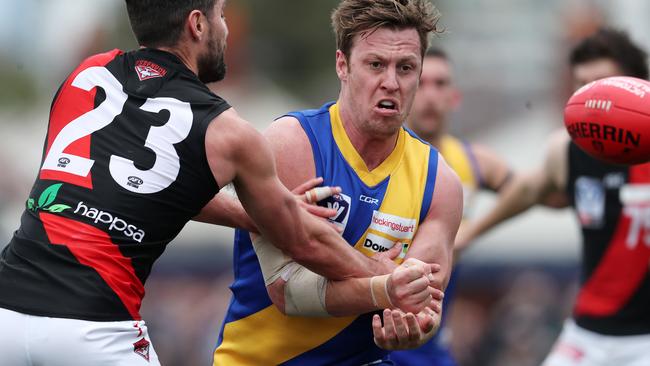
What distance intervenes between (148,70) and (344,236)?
50.1 inches

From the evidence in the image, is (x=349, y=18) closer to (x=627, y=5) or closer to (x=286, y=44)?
(x=627, y=5)

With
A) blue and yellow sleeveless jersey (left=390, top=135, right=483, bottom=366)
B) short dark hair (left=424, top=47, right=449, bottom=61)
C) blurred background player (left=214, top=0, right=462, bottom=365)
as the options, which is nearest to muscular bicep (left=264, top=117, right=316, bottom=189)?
blurred background player (left=214, top=0, right=462, bottom=365)

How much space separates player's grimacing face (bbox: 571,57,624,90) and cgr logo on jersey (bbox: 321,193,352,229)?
3152 millimetres

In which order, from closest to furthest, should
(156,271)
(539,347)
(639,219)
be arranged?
(639,219) < (539,347) < (156,271)

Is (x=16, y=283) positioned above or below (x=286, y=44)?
above

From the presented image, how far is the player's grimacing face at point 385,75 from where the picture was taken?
551 cm

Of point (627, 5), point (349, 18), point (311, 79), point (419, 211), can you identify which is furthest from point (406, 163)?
point (311, 79)

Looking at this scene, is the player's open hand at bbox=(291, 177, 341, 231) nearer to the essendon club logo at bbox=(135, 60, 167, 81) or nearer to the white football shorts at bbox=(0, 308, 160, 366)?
the essendon club logo at bbox=(135, 60, 167, 81)

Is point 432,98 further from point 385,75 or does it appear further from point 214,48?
point 214,48

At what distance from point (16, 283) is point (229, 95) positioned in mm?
17721

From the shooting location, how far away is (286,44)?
30.4m

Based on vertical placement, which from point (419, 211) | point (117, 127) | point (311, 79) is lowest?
point (311, 79)

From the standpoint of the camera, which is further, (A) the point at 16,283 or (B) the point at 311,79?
(B) the point at 311,79

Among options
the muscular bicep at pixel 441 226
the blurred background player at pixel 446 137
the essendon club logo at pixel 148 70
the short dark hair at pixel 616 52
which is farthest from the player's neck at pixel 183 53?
the short dark hair at pixel 616 52
